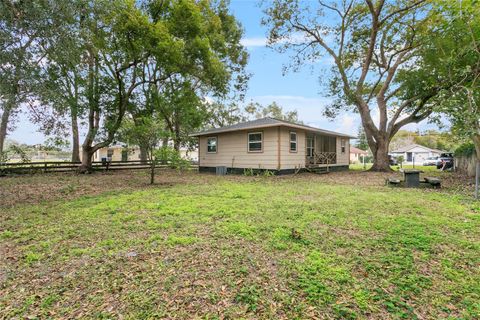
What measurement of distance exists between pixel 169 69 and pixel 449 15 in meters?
13.1

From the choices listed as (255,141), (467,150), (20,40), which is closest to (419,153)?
(467,150)

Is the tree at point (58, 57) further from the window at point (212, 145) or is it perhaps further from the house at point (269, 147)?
the window at point (212, 145)

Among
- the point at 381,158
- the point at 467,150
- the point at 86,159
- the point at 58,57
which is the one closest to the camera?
the point at 58,57

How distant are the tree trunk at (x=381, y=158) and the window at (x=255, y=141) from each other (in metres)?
7.68

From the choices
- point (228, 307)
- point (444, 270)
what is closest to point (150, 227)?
point (228, 307)

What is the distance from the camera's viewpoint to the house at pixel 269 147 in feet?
39.2

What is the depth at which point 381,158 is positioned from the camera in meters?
15.0

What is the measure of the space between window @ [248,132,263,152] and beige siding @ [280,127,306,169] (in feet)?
3.89

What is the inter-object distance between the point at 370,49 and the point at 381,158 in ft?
20.9

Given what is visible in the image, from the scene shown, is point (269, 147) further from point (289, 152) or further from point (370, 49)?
point (370, 49)

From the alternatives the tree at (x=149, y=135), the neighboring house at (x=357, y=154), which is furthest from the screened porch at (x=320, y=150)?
the neighboring house at (x=357, y=154)

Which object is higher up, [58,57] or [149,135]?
[58,57]

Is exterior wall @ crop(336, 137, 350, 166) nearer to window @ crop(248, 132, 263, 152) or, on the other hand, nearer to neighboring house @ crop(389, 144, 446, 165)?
window @ crop(248, 132, 263, 152)

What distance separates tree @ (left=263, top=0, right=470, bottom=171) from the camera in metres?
13.4
